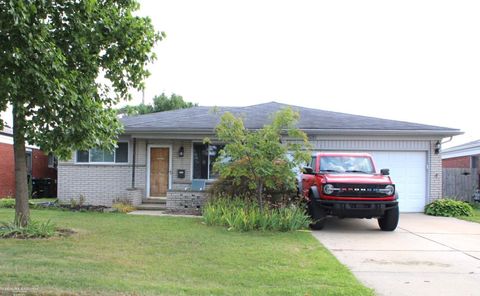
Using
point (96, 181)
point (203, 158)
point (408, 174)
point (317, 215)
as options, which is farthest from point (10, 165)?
point (408, 174)

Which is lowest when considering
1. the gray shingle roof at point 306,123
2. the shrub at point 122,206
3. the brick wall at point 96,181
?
the shrub at point 122,206

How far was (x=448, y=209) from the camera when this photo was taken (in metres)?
15.4

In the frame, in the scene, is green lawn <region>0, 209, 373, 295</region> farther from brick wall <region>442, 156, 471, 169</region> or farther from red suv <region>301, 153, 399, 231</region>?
brick wall <region>442, 156, 471, 169</region>

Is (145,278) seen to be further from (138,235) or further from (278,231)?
(278,231)

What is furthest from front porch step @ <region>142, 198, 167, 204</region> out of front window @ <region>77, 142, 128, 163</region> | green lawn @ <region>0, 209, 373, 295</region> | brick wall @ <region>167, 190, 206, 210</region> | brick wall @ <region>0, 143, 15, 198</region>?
brick wall @ <region>0, 143, 15, 198</region>

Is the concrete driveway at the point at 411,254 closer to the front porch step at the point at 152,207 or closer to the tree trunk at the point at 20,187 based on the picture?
the front porch step at the point at 152,207

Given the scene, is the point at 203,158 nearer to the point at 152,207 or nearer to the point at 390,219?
the point at 152,207

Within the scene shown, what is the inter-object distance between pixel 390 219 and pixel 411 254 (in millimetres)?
2903

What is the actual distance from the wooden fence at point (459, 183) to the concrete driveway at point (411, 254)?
7.14 m

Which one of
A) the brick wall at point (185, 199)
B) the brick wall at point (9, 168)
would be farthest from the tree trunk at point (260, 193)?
the brick wall at point (9, 168)

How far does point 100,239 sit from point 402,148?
1139 centimetres

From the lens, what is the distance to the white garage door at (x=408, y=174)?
53.7 ft

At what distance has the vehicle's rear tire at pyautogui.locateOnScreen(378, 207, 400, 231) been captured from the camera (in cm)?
1116

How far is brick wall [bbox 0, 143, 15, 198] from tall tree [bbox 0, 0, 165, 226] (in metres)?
→ 13.3
